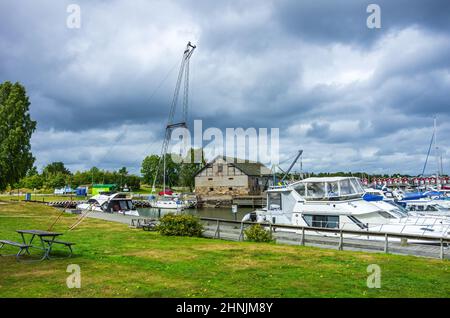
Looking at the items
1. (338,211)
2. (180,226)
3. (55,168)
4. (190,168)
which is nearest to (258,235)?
(180,226)

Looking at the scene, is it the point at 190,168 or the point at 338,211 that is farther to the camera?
the point at 190,168

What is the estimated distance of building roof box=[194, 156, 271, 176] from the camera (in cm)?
9025

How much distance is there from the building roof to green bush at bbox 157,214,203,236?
68.0m

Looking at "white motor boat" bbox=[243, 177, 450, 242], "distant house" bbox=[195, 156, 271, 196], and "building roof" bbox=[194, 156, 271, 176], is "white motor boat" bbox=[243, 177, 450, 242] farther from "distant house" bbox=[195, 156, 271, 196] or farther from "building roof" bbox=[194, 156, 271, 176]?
"building roof" bbox=[194, 156, 271, 176]

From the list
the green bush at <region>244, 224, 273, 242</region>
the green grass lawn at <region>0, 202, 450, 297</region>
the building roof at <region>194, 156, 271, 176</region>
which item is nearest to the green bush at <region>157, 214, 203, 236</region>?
the green bush at <region>244, 224, 273, 242</region>

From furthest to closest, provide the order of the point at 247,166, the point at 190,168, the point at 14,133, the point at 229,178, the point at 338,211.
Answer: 1. the point at 190,168
2. the point at 247,166
3. the point at 229,178
4. the point at 14,133
5. the point at 338,211

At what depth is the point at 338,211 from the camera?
24453 millimetres

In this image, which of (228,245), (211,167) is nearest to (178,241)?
(228,245)

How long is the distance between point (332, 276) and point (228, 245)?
6.99 metres

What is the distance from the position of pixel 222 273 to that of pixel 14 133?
43540 mm

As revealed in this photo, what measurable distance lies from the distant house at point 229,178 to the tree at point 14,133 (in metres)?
48.4

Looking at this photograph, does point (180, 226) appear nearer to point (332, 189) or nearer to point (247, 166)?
point (332, 189)
